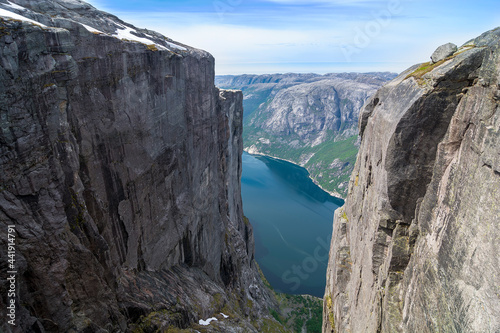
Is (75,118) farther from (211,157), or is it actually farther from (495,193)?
(211,157)

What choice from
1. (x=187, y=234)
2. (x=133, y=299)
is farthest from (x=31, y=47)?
(x=187, y=234)

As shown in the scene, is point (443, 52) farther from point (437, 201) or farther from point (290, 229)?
point (290, 229)

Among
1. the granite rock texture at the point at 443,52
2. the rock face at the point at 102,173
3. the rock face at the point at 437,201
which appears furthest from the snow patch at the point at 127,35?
the granite rock texture at the point at 443,52

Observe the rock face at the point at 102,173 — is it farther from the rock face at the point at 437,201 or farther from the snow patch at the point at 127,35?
the rock face at the point at 437,201

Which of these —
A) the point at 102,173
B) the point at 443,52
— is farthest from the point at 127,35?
the point at 443,52

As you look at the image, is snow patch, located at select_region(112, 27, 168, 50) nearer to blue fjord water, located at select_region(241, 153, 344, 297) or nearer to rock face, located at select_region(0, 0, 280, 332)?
rock face, located at select_region(0, 0, 280, 332)
